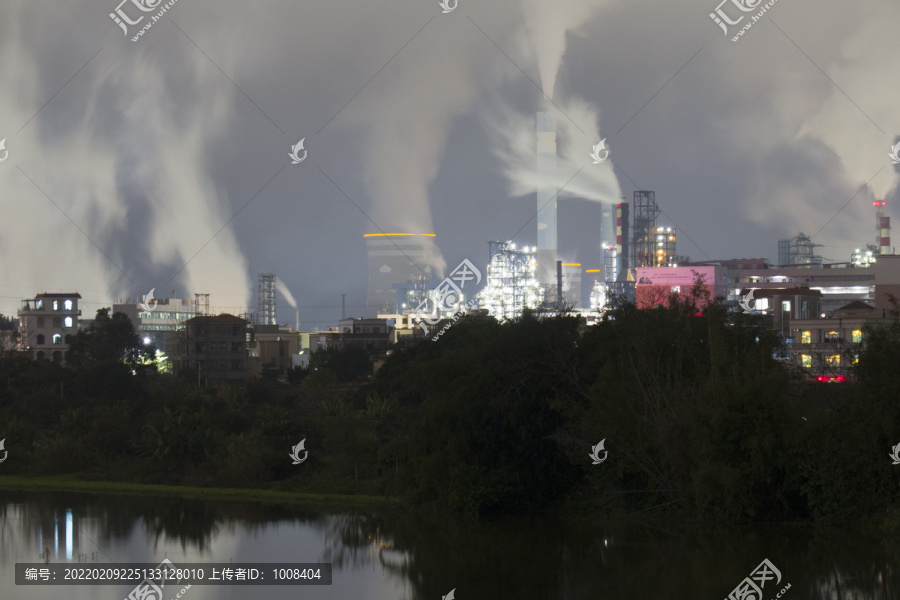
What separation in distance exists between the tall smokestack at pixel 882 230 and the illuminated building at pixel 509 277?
30.0m

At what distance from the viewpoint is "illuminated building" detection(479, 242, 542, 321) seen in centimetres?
8350

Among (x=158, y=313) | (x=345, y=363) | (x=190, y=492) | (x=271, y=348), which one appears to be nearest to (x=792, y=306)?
(x=345, y=363)

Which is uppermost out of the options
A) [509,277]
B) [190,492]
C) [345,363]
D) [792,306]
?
[509,277]

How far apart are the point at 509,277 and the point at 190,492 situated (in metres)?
65.0

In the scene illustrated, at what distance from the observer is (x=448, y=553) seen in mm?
15289

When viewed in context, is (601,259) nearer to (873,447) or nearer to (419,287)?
(419,287)

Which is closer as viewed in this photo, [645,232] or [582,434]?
[582,434]

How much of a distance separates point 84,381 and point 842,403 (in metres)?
24.6

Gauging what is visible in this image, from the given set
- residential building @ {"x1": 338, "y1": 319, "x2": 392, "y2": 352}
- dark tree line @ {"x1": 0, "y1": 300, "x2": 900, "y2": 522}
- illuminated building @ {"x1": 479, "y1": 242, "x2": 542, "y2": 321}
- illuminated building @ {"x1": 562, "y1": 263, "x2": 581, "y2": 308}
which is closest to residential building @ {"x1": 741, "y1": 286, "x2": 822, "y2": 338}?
residential building @ {"x1": 338, "y1": 319, "x2": 392, "y2": 352}

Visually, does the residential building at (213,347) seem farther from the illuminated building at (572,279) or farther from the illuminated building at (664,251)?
the illuminated building at (572,279)

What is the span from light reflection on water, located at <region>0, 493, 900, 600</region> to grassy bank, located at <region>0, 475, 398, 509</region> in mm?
810

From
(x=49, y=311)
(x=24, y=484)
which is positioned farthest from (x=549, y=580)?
(x=49, y=311)

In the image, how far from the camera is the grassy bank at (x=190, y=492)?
20000mm

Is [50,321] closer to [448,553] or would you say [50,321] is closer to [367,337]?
[367,337]
